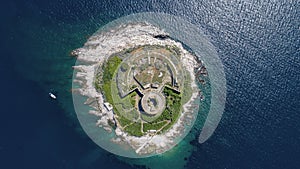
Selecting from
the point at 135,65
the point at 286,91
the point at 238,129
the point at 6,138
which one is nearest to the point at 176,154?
the point at 238,129

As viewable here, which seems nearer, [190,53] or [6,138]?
[6,138]

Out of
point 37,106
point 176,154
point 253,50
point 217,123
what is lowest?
point 37,106

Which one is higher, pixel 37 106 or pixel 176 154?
pixel 176 154

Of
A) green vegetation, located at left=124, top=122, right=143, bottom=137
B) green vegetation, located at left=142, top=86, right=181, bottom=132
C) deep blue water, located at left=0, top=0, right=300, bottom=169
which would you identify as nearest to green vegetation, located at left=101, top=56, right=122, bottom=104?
green vegetation, located at left=124, top=122, right=143, bottom=137

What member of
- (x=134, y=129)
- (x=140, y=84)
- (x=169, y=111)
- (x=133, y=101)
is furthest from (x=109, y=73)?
(x=169, y=111)

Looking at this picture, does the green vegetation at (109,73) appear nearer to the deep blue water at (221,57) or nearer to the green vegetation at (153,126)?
the deep blue water at (221,57)

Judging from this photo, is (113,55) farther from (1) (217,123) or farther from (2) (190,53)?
(1) (217,123)
